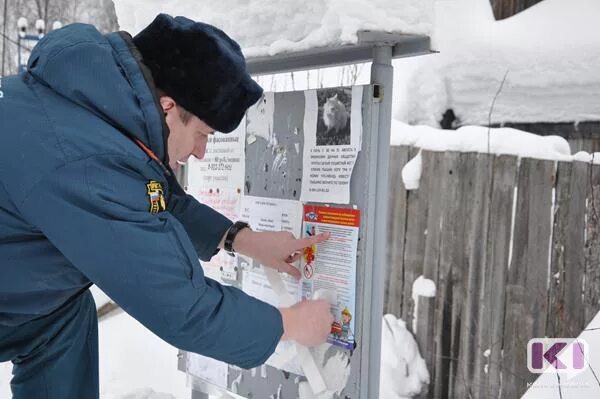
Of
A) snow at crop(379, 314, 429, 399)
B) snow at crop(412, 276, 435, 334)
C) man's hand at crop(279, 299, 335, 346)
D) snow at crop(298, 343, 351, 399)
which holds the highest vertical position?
man's hand at crop(279, 299, 335, 346)

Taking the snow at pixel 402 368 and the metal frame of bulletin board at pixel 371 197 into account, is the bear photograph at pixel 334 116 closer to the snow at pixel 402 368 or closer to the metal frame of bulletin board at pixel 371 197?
the metal frame of bulletin board at pixel 371 197

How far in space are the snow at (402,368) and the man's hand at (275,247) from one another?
2.48m

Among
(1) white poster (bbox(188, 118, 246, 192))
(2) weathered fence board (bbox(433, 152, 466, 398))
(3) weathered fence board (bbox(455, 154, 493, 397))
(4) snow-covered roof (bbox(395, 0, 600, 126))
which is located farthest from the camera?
(2) weathered fence board (bbox(433, 152, 466, 398))

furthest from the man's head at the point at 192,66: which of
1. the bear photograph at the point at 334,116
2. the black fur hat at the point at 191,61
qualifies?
the bear photograph at the point at 334,116

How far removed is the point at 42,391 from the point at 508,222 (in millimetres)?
2927

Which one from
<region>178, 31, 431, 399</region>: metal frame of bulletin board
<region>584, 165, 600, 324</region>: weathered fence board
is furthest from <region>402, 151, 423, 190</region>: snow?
<region>178, 31, 431, 399</region>: metal frame of bulletin board

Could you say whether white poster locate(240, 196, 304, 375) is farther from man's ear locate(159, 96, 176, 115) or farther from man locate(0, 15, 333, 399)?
man's ear locate(159, 96, 176, 115)

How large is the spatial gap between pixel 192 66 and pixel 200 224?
762 millimetres

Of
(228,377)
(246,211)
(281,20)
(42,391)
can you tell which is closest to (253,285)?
(246,211)

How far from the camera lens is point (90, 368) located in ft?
6.97

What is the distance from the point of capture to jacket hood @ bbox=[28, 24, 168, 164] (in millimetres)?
1408

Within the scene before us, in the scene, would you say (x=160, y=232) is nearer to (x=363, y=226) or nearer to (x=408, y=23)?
(x=363, y=226)

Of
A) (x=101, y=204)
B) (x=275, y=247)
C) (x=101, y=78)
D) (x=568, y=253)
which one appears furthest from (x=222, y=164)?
(x=568, y=253)

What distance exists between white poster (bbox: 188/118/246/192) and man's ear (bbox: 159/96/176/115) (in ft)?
2.38
